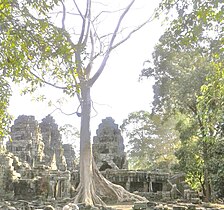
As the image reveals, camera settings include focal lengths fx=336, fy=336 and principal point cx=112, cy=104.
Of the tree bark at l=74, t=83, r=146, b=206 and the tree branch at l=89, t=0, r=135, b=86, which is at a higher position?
the tree branch at l=89, t=0, r=135, b=86

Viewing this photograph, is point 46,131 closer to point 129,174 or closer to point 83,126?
point 129,174

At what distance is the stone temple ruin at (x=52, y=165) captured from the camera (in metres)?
18.9

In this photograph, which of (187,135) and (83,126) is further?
(187,135)

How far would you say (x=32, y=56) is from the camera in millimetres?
6219

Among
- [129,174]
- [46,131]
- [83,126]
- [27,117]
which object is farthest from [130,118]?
[83,126]

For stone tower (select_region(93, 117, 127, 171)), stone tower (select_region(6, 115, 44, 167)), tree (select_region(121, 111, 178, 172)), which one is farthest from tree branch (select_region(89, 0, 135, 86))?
tree (select_region(121, 111, 178, 172))

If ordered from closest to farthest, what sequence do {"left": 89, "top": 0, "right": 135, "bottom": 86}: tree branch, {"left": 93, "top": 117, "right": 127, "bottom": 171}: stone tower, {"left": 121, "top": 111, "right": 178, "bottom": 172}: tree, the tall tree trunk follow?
1. the tall tree trunk
2. {"left": 89, "top": 0, "right": 135, "bottom": 86}: tree branch
3. {"left": 93, "top": 117, "right": 127, "bottom": 171}: stone tower
4. {"left": 121, "top": 111, "right": 178, "bottom": 172}: tree

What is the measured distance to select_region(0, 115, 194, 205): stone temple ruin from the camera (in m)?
18.9

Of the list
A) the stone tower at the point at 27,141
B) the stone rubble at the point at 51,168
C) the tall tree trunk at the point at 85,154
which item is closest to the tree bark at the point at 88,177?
the tall tree trunk at the point at 85,154

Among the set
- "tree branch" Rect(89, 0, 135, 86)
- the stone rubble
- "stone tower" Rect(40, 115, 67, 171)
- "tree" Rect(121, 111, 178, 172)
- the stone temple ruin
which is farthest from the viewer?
"tree" Rect(121, 111, 178, 172)

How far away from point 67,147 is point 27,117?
746 centimetres

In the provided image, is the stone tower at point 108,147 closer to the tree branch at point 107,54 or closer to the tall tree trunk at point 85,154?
the tall tree trunk at point 85,154

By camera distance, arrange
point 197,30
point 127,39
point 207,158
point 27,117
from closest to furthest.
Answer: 1. point 197,30
2. point 127,39
3. point 207,158
4. point 27,117

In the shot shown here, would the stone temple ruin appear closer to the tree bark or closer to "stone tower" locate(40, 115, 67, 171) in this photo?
"stone tower" locate(40, 115, 67, 171)
